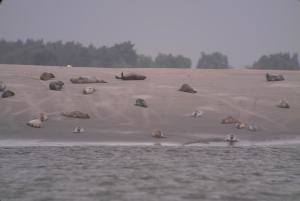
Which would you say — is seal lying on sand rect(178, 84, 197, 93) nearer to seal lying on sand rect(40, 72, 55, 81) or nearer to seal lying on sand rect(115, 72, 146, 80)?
seal lying on sand rect(115, 72, 146, 80)

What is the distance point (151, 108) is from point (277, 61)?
65.5 feet

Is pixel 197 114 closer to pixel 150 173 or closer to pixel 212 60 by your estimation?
pixel 150 173

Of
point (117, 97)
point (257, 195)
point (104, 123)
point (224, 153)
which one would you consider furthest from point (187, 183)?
point (117, 97)

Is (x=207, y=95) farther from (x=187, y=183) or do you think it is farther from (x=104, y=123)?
(x=187, y=183)

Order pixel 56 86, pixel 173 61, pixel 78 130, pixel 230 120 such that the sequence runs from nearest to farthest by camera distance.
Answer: pixel 78 130 < pixel 230 120 < pixel 56 86 < pixel 173 61

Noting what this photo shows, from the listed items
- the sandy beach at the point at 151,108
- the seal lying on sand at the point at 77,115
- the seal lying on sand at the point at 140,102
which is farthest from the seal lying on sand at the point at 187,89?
the seal lying on sand at the point at 77,115

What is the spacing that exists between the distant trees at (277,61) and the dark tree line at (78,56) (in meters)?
4.25

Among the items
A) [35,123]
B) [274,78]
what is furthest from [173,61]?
[35,123]

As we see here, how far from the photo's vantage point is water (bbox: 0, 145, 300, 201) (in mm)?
5582

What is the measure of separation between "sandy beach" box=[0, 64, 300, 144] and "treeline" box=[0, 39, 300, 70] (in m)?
15.5

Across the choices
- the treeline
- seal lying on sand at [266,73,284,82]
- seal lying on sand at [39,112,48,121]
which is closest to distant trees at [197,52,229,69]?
the treeline

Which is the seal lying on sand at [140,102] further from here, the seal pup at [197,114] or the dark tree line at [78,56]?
the dark tree line at [78,56]

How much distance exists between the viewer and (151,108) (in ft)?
39.8

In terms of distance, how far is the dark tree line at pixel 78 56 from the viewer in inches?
1288
